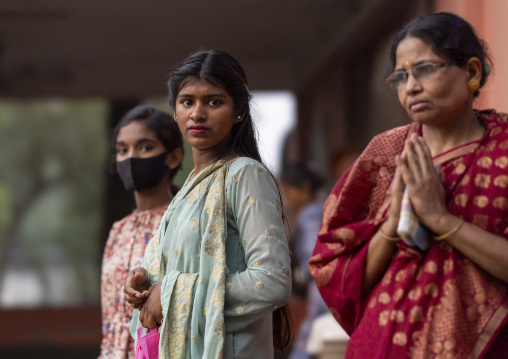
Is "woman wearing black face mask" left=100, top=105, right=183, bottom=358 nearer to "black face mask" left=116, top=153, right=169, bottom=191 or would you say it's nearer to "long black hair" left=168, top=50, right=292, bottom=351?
"black face mask" left=116, top=153, right=169, bottom=191

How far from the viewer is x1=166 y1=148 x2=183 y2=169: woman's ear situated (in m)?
3.01

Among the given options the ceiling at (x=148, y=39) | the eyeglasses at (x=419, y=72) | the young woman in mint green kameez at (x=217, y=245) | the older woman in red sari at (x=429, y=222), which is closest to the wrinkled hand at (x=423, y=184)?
the older woman in red sari at (x=429, y=222)

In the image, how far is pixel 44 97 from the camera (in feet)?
39.7

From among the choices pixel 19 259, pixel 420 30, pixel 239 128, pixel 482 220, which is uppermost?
pixel 420 30

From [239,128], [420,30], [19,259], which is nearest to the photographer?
[420,30]

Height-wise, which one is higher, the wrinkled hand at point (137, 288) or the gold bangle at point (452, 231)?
the gold bangle at point (452, 231)

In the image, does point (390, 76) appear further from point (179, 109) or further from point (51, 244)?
point (51, 244)

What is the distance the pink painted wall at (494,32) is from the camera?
3463mm

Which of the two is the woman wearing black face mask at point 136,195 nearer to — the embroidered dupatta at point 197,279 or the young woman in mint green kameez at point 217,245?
the young woman in mint green kameez at point 217,245

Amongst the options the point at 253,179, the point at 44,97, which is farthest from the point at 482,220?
the point at 44,97

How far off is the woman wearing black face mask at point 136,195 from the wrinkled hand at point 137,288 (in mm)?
589

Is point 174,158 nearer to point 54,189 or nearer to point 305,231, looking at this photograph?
point 305,231

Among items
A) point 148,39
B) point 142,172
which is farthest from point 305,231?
point 148,39

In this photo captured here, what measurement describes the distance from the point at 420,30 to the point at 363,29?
283 inches
